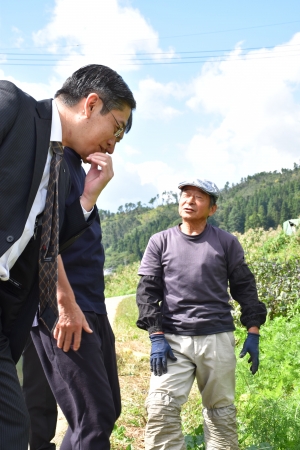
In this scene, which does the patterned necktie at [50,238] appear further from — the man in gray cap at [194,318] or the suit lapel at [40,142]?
the man in gray cap at [194,318]

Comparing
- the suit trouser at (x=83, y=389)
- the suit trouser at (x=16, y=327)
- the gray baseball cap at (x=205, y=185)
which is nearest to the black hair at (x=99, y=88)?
the suit trouser at (x=16, y=327)

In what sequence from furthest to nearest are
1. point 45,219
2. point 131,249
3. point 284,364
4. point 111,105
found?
point 131,249
point 284,364
point 111,105
point 45,219

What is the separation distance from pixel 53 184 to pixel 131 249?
10799cm

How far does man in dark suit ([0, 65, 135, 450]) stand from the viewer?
1968mm

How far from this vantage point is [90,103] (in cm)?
255

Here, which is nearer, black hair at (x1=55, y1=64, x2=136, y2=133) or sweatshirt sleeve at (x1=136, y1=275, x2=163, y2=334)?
black hair at (x1=55, y1=64, x2=136, y2=133)

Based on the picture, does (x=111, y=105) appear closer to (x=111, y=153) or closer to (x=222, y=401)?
(x=111, y=153)

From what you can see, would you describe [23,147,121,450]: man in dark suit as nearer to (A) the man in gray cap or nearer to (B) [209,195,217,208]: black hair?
(A) the man in gray cap

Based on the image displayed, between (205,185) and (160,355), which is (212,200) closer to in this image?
(205,185)

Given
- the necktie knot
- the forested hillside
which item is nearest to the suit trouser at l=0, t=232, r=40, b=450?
the necktie knot

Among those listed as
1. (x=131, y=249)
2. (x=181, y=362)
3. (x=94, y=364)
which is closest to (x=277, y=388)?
(x=181, y=362)

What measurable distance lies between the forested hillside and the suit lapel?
44.6m

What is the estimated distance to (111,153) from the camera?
2725 mm

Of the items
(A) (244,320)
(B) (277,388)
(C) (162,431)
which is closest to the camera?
(C) (162,431)
